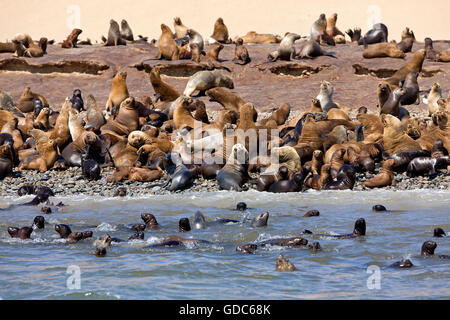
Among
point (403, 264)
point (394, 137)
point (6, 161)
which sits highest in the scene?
point (394, 137)

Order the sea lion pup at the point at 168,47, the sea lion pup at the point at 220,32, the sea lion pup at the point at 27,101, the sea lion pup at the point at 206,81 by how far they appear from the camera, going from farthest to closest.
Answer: the sea lion pup at the point at 220,32 → the sea lion pup at the point at 168,47 → the sea lion pup at the point at 27,101 → the sea lion pup at the point at 206,81

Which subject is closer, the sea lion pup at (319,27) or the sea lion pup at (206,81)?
the sea lion pup at (206,81)

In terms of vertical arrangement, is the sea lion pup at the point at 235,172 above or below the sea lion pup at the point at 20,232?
above

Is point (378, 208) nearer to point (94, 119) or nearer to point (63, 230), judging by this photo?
point (63, 230)

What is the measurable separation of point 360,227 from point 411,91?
11.2 metres

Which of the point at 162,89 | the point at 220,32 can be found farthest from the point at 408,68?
the point at 220,32

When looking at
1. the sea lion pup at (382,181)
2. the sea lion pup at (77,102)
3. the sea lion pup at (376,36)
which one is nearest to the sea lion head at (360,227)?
the sea lion pup at (382,181)

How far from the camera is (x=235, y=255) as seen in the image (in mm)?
8477

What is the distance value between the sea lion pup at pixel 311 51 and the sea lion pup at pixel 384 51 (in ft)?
3.66

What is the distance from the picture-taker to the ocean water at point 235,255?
712 cm

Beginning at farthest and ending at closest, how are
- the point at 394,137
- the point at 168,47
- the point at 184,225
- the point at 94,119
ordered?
1. the point at 168,47
2. the point at 94,119
3. the point at 394,137
4. the point at 184,225

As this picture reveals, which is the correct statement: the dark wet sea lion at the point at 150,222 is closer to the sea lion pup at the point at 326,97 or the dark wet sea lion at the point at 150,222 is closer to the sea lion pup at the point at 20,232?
the sea lion pup at the point at 20,232

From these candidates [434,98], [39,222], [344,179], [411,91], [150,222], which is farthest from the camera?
[411,91]

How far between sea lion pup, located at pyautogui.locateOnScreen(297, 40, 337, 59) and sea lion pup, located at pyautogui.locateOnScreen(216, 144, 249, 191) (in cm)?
1099
